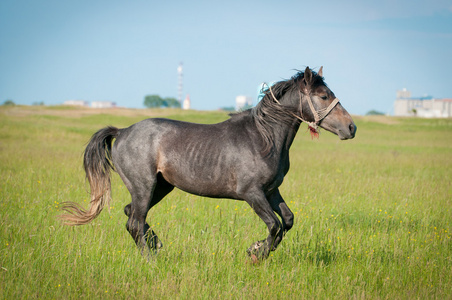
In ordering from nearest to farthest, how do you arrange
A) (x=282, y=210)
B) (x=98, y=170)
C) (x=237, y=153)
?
(x=237, y=153) < (x=282, y=210) < (x=98, y=170)

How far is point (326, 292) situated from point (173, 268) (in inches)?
73.0

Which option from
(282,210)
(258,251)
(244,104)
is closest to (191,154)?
(282,210)

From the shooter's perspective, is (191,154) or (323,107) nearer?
(323,107)

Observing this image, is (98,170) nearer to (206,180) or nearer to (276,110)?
(206,180)

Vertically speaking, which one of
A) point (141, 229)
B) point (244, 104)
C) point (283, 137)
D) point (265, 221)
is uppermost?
point (244, 104)

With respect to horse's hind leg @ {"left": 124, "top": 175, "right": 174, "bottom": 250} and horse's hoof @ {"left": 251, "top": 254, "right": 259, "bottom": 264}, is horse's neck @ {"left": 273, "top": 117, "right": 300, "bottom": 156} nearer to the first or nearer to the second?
horse's hoof @ {"left": 251, "top": 254, "right": 259, "bottom": 264}

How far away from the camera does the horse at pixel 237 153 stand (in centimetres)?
577

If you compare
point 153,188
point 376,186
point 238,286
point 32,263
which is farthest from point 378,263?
point 376,186

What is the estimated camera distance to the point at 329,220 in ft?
27.0

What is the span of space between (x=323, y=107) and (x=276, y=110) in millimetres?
621

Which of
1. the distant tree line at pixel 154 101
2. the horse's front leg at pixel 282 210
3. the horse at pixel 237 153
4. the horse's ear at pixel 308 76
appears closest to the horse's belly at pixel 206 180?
the horse at pixel 237 153

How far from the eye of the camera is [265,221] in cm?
574

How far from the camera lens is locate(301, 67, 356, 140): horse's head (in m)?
5.73

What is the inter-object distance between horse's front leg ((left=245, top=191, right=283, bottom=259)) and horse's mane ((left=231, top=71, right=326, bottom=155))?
64 centimetres
